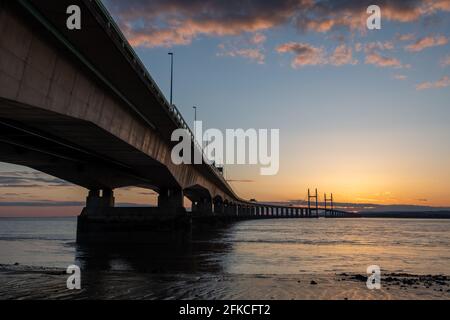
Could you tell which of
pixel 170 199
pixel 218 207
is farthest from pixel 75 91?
pixel 218 207

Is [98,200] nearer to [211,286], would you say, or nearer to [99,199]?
[99,199]

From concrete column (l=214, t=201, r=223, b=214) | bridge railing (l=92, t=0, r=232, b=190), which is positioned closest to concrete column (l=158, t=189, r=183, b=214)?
bridge railing (l=92, t=0, r=232, b=190)

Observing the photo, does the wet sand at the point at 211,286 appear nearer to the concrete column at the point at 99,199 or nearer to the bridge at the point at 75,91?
the bridge at the point at 75,91

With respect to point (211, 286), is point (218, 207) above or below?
above

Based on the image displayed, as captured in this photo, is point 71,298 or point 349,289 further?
point 349,289

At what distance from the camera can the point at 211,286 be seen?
55.7 feet

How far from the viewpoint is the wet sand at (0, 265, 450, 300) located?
14711mm

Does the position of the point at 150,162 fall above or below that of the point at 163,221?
above

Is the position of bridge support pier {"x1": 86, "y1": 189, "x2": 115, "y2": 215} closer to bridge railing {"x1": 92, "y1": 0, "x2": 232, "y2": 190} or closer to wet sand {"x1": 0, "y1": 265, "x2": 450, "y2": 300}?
bridge railing {"x1": 92, "y1": 0, "x2": 232, "y2": 190}

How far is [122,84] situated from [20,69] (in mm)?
9156
